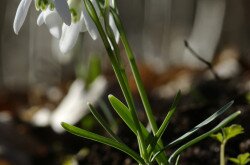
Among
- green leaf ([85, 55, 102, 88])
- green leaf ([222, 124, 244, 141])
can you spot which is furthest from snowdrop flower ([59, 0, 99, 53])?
green leaf ([85, 55, 102, 88])

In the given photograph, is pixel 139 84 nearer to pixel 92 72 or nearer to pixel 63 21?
pixel 63 21

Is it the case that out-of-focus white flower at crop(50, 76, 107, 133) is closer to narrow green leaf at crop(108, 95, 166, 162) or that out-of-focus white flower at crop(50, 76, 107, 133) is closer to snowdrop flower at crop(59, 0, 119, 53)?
snowdrop flower at crop(59, 0, 119, 53)

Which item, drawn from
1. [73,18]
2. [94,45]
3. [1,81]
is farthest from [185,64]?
[73,18]

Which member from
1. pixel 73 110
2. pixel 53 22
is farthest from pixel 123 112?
pixel 73 110

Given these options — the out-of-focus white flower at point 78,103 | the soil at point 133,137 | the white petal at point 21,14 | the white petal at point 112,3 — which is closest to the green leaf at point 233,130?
the soil at point 133,137

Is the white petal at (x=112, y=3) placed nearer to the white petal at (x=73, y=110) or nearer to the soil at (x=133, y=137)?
the soil at (x=133, y=137)

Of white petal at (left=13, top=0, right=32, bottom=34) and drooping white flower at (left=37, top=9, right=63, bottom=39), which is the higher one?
white petal at (left=13, top=0, right=32, bottom=34)
